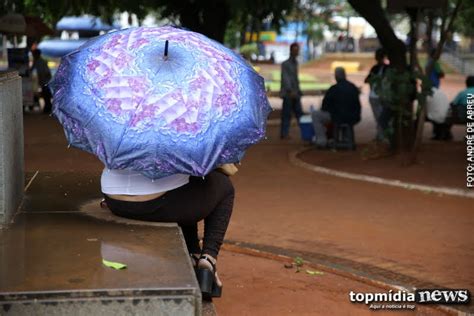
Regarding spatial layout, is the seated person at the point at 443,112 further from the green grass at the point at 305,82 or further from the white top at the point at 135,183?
the green grass at the point at 305,82

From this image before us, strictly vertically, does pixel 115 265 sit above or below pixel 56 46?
above

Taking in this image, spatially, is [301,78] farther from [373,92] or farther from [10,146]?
[10,146]

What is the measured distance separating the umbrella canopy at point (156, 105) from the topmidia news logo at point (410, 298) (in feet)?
6.65

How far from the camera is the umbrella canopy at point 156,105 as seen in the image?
4.19 meters

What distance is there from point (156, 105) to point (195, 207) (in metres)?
0.63

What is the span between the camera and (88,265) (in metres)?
3.58

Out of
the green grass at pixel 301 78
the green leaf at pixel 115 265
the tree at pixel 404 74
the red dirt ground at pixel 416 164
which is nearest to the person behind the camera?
the green leaf at pixel 115 265

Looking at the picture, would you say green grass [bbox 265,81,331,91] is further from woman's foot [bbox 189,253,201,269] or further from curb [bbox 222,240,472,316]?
woman's foot [bbox 189,253,201,269]

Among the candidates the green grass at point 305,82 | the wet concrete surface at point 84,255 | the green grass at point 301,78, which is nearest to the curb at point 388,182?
the wet concrete surface at point 84,255

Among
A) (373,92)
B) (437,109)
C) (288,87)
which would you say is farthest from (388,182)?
(288,87)

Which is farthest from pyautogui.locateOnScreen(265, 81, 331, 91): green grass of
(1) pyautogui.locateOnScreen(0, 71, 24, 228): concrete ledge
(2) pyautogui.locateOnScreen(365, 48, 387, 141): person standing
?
(1) pyautogui.locateOnScreen(0, 71, 24, 228): concrete ledge

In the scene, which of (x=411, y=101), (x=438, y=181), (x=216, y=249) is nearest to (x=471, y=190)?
(x=438, y=181)

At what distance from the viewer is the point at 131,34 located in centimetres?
464

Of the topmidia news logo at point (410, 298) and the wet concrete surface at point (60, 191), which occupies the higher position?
the wet concrete surface at point (60, 191)
